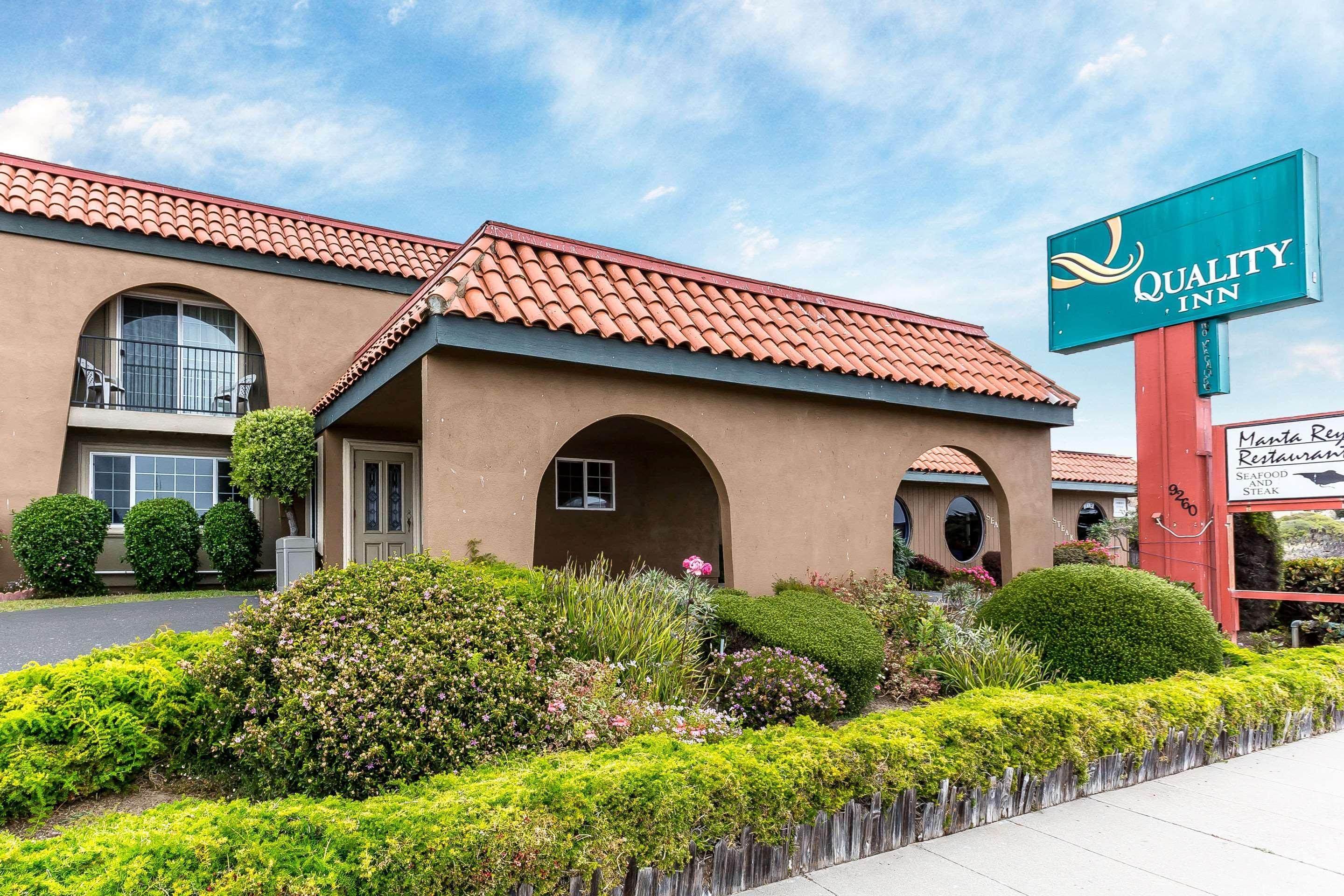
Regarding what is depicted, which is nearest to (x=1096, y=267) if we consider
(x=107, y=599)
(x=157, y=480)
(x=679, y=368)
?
(x=679, y=368)

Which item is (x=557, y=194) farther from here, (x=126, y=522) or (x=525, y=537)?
(x=525, y=537)

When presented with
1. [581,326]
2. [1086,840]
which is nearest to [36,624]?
[581,326]

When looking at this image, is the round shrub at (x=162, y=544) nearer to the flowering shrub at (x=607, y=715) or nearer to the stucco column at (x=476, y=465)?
the stucco column at (x=476, y=465)

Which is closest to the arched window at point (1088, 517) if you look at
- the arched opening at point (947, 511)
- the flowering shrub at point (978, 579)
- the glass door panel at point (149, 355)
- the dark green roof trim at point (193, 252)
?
the arched opening at point (947, 511)

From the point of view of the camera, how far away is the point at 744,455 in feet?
26.6

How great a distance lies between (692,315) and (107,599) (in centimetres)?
1014

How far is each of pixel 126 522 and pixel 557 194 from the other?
12062mm

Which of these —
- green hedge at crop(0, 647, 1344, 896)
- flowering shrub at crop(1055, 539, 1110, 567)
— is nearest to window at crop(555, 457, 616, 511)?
green hedge at crop(0, 647, 1344, 896)

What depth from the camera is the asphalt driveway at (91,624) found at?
712 centimetres

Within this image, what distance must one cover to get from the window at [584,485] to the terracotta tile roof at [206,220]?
581cm

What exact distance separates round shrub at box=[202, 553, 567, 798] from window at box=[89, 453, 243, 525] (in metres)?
11.4

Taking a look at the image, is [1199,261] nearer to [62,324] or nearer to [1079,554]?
[1079,554]

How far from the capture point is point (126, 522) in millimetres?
12133

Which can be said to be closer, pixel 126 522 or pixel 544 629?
pixel 544 629
